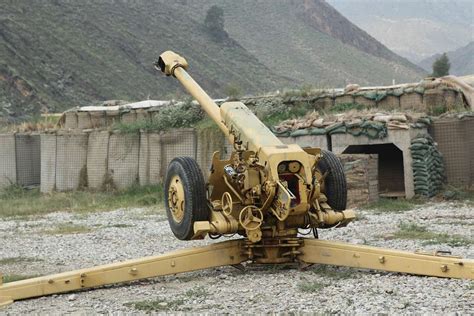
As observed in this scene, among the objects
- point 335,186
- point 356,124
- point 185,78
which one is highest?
point 185,78

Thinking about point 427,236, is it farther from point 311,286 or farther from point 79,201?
point 79,201

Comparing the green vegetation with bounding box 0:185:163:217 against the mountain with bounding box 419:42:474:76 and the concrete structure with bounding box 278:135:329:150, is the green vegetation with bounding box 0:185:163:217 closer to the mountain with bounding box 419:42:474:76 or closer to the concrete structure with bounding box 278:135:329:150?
the concrete structure with bounding box 278:135:329:150

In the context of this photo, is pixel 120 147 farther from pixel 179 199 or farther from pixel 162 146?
pixel 179 199

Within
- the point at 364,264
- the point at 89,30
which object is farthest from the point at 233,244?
the point at 89,30

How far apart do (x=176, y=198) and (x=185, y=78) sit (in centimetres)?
234

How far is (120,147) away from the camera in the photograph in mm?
20844

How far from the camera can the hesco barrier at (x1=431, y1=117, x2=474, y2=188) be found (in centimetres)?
1667

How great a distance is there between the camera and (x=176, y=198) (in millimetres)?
9148

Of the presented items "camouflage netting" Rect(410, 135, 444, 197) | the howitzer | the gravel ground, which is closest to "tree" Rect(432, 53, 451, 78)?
"camouflage netting" Rect(410, 135, 444, 197)

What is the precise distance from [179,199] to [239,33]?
73.5 m

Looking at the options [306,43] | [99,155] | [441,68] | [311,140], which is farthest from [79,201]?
[306,43]

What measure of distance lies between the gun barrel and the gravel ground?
2035 millimetres

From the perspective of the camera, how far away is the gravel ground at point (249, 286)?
7137 mm

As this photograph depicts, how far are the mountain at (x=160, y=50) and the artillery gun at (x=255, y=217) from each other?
13.8 m
